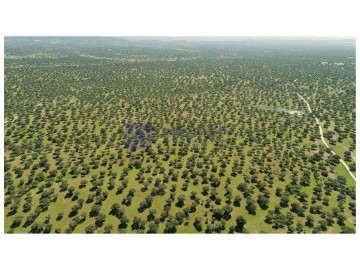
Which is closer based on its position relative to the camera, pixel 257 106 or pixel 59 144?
pixel 59 144

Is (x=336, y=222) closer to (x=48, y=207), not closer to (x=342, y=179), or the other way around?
(x=342, y=179)

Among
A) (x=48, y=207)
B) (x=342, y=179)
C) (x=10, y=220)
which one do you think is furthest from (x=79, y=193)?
(x=342, y=179)

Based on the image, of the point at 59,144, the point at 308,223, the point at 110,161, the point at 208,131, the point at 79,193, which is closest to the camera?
the point at 308,223

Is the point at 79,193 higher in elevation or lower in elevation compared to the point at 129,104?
lower

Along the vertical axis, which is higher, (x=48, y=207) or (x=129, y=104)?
(x=129, y=104)

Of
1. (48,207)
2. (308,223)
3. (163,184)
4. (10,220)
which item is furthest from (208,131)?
(10,220)

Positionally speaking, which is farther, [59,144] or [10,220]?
[59,144]

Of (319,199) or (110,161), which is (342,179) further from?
(110,161)

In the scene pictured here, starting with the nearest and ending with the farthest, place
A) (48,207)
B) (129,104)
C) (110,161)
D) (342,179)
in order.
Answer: (48,207) → (342,179) → (110,161) → (129,104)

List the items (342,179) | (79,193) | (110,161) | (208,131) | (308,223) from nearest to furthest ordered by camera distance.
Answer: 1. (308,223)
2. (79,193)
3. (342,179)
4. (110,161)
5. (208,131)
